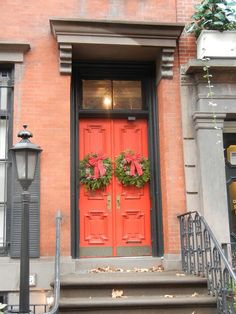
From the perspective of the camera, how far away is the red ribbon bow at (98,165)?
8242mm

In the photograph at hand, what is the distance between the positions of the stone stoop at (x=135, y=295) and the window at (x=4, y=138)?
4.70ft

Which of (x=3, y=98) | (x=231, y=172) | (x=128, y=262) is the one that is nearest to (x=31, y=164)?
(x=3, y=98)

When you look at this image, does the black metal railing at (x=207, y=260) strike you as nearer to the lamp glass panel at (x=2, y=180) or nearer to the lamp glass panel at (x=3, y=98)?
the lamp glass panel at (x=2, y=180)

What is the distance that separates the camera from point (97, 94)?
28.6 feet

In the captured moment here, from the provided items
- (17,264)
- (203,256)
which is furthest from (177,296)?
(17,264)

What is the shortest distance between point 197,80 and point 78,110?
7.01 feet

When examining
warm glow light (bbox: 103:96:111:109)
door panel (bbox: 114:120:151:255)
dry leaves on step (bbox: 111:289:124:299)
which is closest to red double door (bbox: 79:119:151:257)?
door panel (bbox: 114:120:151:255)

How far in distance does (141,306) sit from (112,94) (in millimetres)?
3979

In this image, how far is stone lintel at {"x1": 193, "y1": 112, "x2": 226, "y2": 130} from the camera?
26.4 ft

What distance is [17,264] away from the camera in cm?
736

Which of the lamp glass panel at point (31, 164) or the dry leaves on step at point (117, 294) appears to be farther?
the dry leaves on step at point (117, 294)

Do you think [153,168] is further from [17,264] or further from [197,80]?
[17,264]

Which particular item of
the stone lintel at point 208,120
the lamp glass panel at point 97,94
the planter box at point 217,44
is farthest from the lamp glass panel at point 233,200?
the lamp glass panel at point 97,94

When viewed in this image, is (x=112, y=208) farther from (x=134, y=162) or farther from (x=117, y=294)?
(x=117, y=294)
